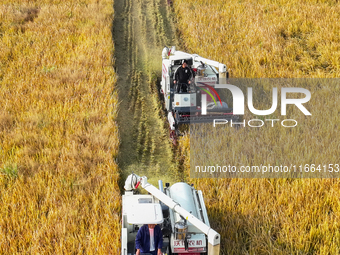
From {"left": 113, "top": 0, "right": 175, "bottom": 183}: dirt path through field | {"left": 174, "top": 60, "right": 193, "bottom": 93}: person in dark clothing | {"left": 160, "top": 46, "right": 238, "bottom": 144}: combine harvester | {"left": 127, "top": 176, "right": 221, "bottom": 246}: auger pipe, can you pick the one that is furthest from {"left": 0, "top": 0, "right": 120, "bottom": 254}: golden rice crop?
{"left": 174, "top": 60, "right": 193, "bottom": 93}: person in dark clothing

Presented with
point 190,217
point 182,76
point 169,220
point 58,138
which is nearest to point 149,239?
point 169,220

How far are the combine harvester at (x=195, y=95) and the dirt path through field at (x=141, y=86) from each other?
769 millimetres

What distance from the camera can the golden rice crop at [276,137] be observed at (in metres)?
7.67

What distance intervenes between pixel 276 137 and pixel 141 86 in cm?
642

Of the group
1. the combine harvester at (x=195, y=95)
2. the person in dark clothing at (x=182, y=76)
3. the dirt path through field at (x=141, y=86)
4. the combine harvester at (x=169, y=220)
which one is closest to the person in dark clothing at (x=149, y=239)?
the combine harvester at (x=169, y=220)

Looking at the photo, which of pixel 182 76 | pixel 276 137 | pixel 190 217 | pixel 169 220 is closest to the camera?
pixel 190 217

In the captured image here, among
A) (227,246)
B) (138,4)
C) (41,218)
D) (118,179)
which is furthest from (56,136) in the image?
(138,4)

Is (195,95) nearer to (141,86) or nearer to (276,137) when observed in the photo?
(276,137)

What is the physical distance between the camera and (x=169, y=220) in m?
7.34

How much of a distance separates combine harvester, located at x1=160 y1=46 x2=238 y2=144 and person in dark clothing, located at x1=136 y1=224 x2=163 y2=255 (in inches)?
199

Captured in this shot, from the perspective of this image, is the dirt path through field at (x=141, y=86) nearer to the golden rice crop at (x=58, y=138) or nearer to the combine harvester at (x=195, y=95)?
the golden rice crop at (x=58, y=138)

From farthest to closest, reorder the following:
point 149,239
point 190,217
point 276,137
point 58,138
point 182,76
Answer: point 182,76 → point 58,138 → point 276,137 → point 149,239 → point 190,217

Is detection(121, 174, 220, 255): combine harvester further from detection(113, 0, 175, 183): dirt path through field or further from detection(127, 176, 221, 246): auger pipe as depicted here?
detection(113, 0, 175, 183): dirt path through field

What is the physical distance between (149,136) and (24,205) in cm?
467
